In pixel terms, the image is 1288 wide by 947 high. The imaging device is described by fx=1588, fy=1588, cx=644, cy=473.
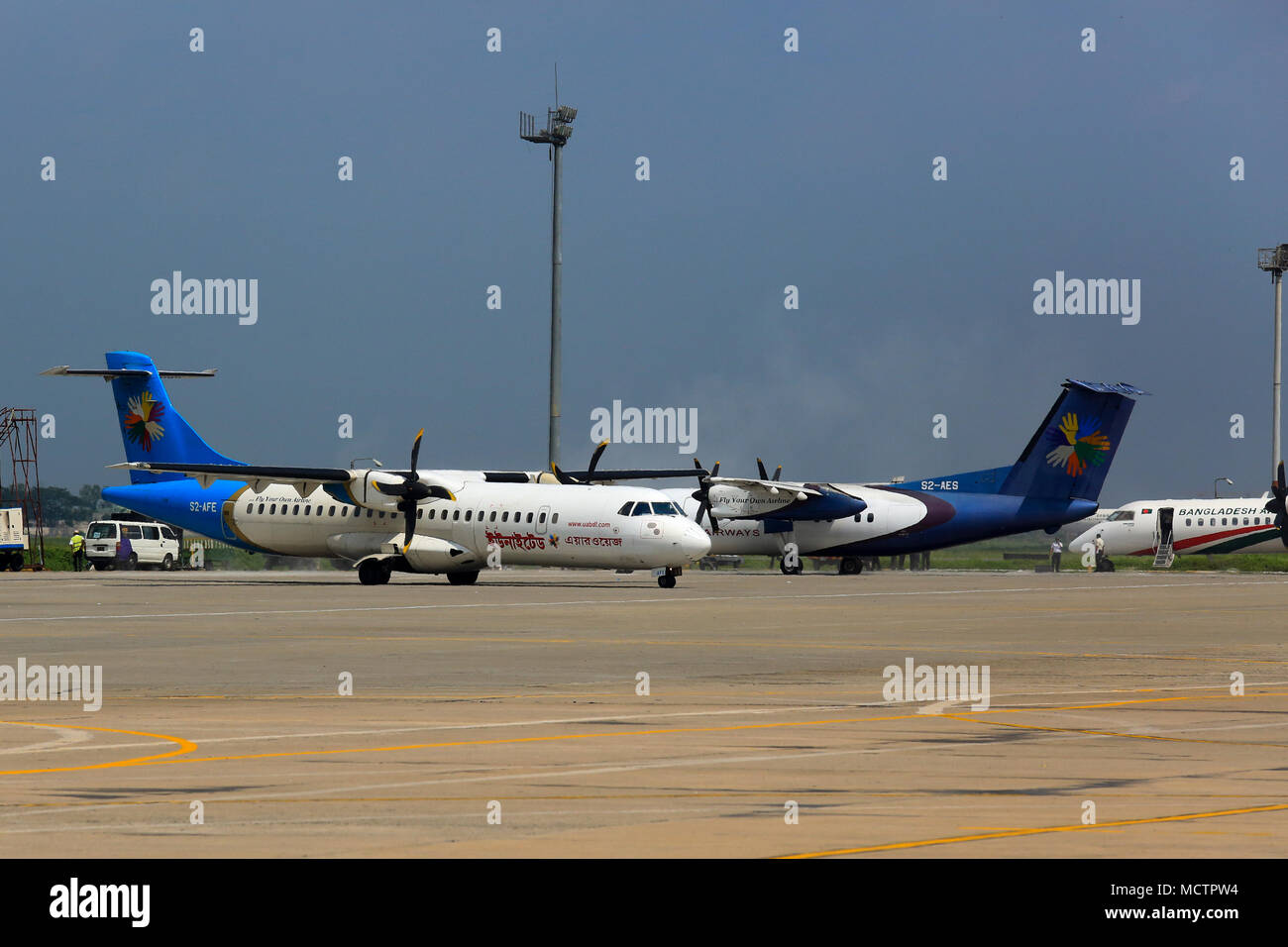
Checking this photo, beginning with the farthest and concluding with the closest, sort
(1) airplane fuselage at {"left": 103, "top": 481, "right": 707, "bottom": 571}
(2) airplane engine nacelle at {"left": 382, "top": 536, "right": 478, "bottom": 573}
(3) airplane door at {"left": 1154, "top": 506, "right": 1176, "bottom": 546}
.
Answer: (3) airplane door at {"left": 1154, "top": 506, "right": 1176, "bottom": 546}
(2) airplane engine nacelle at {"left": 382, "top": 536, "right": 478, "bottom": 573}
(1) airplane fuselage at {"left": 103, "top": 481, "right": 707, "bottom": 571}

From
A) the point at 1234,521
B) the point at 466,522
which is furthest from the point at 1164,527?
the point at 466,522

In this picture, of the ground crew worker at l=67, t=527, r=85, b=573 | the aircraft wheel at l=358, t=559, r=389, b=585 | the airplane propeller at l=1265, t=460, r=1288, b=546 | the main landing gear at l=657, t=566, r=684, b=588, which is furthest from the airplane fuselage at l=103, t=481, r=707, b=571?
the airplane propeller at l=1265, t=460, r=1288, b=546

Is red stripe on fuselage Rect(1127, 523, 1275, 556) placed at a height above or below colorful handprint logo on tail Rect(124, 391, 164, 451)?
below

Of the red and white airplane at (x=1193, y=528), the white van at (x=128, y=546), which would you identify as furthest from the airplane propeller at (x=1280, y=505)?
the white van at (x=128, y=546)

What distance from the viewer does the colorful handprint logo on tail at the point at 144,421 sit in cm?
5300

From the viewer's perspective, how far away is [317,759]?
36.1 ft

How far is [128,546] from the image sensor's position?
68.8 m

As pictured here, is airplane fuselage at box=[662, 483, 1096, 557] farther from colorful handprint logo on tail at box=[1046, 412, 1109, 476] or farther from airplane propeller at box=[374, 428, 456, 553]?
airplane propeller at box=[374, 428, 456, 553]

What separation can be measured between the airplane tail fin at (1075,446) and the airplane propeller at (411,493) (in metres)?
22.5

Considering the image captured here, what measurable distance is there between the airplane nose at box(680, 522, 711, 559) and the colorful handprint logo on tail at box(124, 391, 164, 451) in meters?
20.1

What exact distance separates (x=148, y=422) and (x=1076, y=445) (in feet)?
107

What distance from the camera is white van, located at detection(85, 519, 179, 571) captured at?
68000mm

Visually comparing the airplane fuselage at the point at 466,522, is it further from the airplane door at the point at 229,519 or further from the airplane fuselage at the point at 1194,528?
the airplane fuselage at the point at 1194,528
